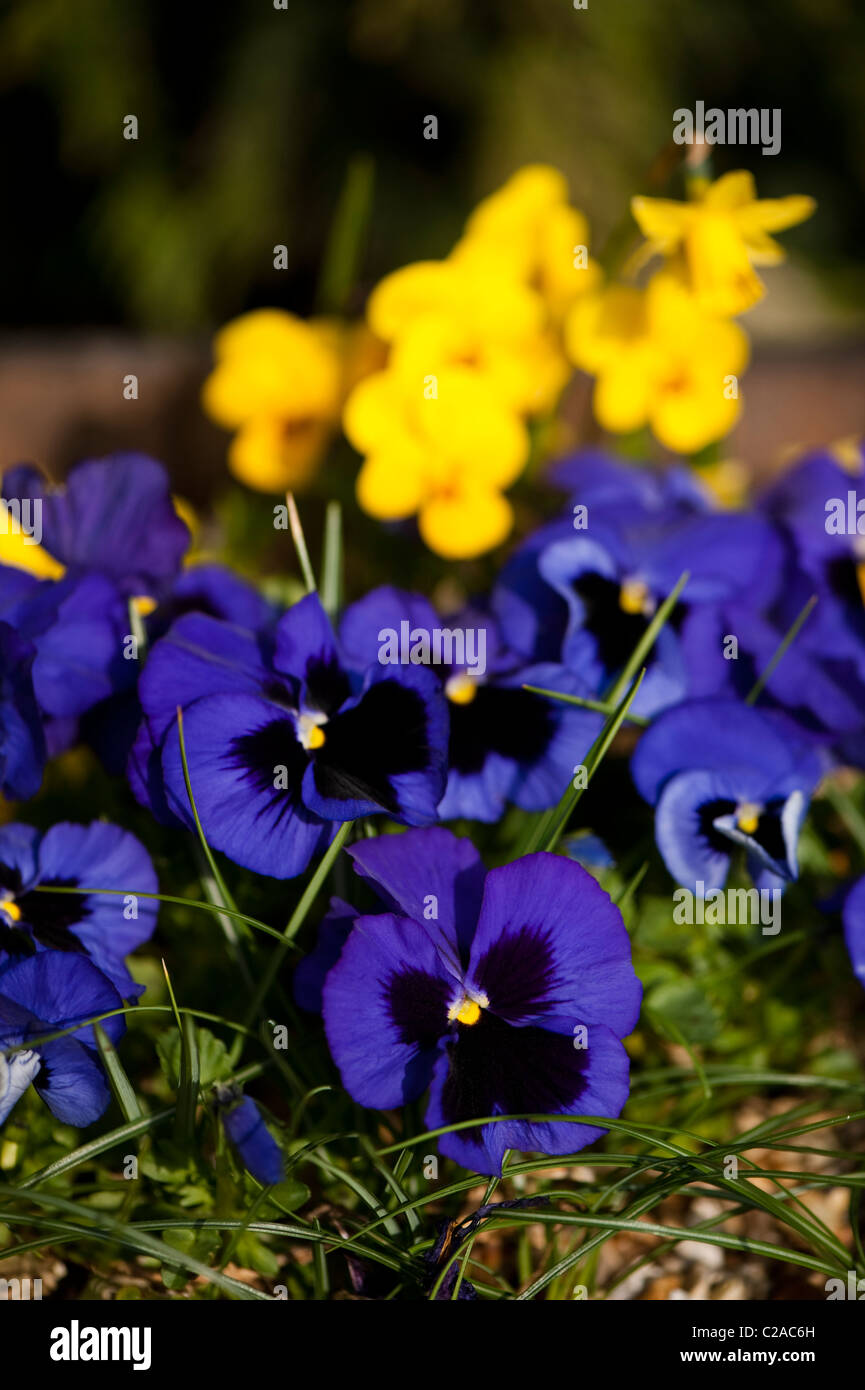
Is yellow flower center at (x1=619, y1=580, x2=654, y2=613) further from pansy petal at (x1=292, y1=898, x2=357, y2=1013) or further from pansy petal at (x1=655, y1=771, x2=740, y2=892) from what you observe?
pansy petal at (x1=292, y1=898, x2=357, y2=1013)

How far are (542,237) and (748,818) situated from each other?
525 mm

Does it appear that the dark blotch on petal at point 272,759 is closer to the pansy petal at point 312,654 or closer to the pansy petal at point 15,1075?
the pansy petal at point 312,654

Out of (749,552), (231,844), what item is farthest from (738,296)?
(231,844)

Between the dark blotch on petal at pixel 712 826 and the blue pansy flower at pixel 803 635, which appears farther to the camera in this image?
the blue pansy flower at pixel 803 635

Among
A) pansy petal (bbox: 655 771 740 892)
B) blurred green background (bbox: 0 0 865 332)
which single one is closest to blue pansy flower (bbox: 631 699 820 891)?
pansy petal (bbox: 655 771 740 892)

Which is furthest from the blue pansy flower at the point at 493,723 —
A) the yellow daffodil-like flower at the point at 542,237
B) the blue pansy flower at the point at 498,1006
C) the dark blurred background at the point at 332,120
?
the dark blurred background at the point at 332,120

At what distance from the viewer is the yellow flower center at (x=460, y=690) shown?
67 cm

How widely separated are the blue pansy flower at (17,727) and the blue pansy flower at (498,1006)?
7.2 inches

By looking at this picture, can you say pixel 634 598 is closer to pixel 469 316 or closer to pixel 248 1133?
pixel 469 316

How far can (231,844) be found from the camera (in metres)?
0.56

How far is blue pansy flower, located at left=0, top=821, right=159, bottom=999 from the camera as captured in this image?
1.94 ft

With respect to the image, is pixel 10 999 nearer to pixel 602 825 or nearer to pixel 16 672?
pixel 16 672

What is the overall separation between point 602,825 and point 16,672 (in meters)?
0.37

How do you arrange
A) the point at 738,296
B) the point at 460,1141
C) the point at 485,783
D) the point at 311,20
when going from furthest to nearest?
the point at 311,20
the point at 738,296
the point at 485,783
the point at 460,1141
